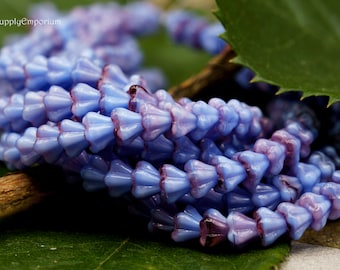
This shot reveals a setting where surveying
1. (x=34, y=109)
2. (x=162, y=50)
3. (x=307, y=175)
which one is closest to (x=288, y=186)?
(x=307, y=175)

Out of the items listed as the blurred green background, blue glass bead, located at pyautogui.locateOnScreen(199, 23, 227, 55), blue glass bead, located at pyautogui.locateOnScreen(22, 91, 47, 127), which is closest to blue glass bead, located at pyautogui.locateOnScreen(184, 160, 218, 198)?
blue glass bead, located at pyautogui.locateOnScreen(22, 91, 47, 127)

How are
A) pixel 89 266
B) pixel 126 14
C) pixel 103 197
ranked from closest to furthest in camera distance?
pixel 89 266 < pixel 103 197 < pixel 126 14

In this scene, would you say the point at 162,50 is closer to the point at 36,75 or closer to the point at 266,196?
the point at 36,75

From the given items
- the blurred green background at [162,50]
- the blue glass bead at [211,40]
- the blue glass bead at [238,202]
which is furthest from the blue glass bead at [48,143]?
the blurred green background at [162,50]

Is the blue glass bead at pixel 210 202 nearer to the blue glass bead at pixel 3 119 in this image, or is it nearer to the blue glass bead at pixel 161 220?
the blue glass bead at pixel 161 220

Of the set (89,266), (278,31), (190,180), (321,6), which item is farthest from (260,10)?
(89,266)

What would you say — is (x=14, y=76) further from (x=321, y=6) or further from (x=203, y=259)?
(x=321, y=6)

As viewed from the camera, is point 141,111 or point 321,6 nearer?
point 141,111

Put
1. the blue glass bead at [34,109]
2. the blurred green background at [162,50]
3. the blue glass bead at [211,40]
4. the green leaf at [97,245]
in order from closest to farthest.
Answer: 1. the green leaf at [97,245]
2. the blue glass bead at [34,109]
3. the blue glass bead at [211,40]
4. the blurred green background at [162,50]
